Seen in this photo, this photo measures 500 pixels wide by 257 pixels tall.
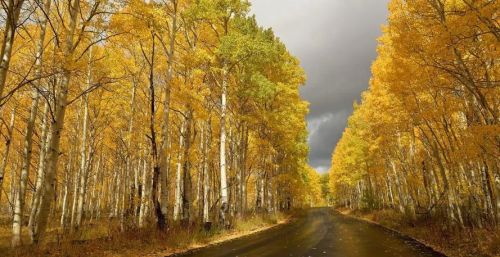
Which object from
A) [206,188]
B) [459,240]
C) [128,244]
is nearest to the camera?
[128,244]

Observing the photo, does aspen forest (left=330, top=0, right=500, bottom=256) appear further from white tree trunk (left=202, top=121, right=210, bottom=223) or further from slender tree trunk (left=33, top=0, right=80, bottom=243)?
slender tree trunk (left=33, top=0, right=80, bottom=243)

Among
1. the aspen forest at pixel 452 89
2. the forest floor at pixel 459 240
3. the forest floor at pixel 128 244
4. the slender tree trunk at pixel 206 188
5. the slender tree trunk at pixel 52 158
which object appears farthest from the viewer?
the slender tree trunk at pixel 206 188

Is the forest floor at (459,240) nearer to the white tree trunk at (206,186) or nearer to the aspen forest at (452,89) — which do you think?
the aspen forest at (452,89)

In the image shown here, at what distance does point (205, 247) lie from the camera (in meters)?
12.3

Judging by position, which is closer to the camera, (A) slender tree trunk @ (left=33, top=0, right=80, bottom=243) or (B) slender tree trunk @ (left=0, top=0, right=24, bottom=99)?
(B) slender tree trunk @ (left=0, top=0, right=24, bottom=99)

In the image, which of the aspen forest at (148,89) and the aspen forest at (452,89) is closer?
the aspen forest at (452,89)

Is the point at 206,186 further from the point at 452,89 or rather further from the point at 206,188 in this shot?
the point at 452,89

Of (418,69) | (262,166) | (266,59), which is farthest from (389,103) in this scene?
(262,166)

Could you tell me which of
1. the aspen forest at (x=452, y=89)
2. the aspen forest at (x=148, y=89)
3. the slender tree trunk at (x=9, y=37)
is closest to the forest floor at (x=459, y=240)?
the aspen forest at (x=452, y=89)

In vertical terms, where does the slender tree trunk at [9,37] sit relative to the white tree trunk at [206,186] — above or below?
above

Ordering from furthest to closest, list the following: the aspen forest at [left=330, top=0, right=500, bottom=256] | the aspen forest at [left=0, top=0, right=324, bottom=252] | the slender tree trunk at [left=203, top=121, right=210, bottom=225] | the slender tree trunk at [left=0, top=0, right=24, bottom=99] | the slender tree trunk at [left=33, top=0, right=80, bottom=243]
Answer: the slender tree trunk at [left=203, top=121, right=210, bottom=225], the aspen forest at [left=0, top=0, right=324, bottom=252], the aspen forest at [left=330, top=0, right=500, bottom=256], the slender tree trunk at [left=33, top=0, right=80, bottom=243], the slender tree trunk at [left=0, top=0, right=24, bottom=99]

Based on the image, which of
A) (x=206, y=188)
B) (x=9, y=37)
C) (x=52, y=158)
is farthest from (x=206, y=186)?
(x=9, y=37)

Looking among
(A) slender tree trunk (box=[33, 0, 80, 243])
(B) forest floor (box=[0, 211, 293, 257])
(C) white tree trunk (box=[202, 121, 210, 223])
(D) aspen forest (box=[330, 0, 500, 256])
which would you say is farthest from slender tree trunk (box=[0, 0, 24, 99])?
(C) white tree trunk (box=[202, 121, 210, 223])

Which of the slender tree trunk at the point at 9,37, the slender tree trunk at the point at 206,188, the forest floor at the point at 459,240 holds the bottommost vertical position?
the forest floor at the point at 459,240
